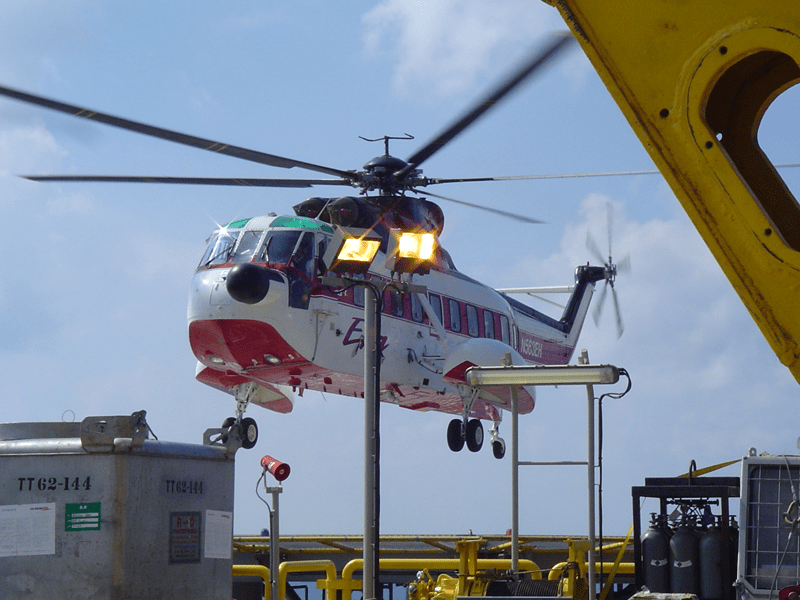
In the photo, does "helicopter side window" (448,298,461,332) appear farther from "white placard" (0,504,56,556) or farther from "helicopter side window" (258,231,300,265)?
"white placard" (0,504,56,556)

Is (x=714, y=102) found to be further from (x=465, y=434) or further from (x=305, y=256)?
(x=465, y=434)

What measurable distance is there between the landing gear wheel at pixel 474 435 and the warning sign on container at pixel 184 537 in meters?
17.8

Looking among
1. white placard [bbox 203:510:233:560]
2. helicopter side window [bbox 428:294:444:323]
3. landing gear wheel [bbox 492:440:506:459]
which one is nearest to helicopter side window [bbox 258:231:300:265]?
helicopter side window [bbox 428:294:444:323]

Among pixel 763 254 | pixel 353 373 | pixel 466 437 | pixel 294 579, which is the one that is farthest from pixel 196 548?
pixel 466 437

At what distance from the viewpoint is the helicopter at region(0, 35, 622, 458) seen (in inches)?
543

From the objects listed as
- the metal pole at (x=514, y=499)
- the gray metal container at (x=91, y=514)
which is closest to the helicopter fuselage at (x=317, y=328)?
the metal pole at (x=514, y=499)

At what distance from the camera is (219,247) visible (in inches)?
745

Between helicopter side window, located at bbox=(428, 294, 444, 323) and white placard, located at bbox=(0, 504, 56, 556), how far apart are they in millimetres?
16623

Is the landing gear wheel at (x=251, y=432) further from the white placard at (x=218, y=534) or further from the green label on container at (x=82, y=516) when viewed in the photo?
the green label on container at (x=82, y=516)

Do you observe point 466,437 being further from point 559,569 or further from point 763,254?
point 763,254

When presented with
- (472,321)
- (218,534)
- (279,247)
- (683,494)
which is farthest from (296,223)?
(218,534)

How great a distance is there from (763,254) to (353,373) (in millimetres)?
17166

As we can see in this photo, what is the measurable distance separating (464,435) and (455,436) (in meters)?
0.27

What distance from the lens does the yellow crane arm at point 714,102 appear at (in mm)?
2998
